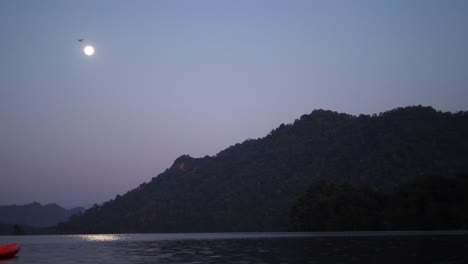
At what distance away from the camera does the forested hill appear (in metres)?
155

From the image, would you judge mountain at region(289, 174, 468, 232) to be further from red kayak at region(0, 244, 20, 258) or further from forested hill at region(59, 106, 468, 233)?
red kayak at region(0, 244, 20, 258)

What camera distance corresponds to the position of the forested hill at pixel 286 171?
507 ft

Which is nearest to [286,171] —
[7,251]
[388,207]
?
[388,207]

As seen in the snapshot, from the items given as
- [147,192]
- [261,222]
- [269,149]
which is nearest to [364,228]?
[261,222]

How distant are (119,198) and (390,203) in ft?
339

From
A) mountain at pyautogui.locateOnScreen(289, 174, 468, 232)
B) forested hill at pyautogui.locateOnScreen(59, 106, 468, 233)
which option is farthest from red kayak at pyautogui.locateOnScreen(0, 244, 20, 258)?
forested hill at pyautogui.locateOnScreen(59, 106, 468, 233)

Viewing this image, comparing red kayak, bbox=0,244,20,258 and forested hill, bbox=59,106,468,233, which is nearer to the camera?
red kayak, bbox=0,244,20,258

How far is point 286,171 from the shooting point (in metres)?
174

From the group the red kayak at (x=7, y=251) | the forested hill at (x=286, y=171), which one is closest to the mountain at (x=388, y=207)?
the forested hill at (x=286, y=171)

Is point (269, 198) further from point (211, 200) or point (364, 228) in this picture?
point (364, 228)

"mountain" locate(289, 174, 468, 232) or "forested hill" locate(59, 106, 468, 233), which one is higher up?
"forested hill" locate(59, 106, 468, 233)

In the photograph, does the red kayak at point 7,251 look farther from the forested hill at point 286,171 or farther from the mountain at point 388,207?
the forested hill at point 286,171

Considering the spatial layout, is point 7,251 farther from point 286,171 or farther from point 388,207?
point 286,171

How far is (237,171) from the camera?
609 ft
